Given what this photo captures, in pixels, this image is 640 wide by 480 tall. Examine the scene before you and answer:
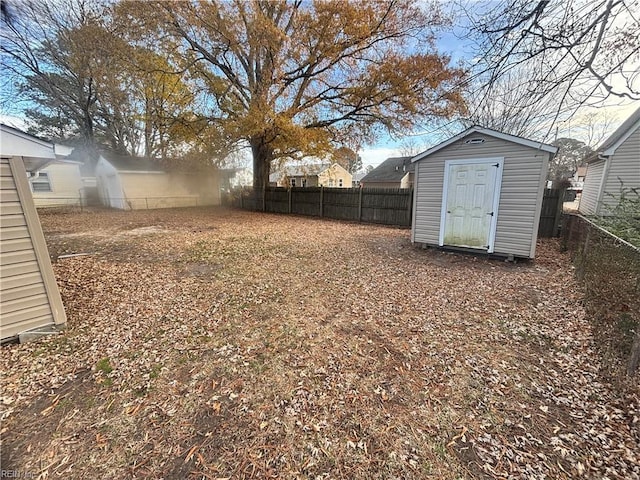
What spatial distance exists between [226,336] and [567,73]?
4.75 m

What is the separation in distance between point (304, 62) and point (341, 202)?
598 cm

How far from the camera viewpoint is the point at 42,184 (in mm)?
16562

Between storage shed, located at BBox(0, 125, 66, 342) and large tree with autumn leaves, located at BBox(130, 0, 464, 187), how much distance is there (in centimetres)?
883

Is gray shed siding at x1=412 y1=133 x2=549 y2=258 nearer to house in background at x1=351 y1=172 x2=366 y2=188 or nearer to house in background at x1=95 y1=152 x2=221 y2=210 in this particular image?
house in background at x1=95 y1=152 x2=221 y2=210

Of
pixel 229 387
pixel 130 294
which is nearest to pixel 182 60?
pixel 130 294

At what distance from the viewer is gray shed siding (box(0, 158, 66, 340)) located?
105 inches

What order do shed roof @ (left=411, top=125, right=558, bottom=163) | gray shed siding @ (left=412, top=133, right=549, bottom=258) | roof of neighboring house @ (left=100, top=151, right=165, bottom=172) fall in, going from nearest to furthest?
shed roof @ (left=411, top=125, right=558, bottom=163), gray shed siding @ (left=412, top=133, right=549, bottom=258), roof of neighboring house @ (left=100, top=151, right=165, bottom=172)

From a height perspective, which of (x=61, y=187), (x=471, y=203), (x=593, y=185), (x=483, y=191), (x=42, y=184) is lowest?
(x=471, y=203)

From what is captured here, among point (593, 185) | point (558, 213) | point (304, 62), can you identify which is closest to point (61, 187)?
point (304, 62)

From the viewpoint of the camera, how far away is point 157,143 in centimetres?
1984

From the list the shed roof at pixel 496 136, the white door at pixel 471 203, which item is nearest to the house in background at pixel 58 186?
the shed roof at pixel 496 136

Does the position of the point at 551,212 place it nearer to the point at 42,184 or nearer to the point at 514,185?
the point at 514,185

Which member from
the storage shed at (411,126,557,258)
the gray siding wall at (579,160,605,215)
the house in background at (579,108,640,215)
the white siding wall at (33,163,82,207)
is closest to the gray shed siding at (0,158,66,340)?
the storage shed at (411,126,557,258)

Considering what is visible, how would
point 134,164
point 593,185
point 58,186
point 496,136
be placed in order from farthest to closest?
1. point 58,186
2. point 134,164
3. point 593,185
4. point 496,136
